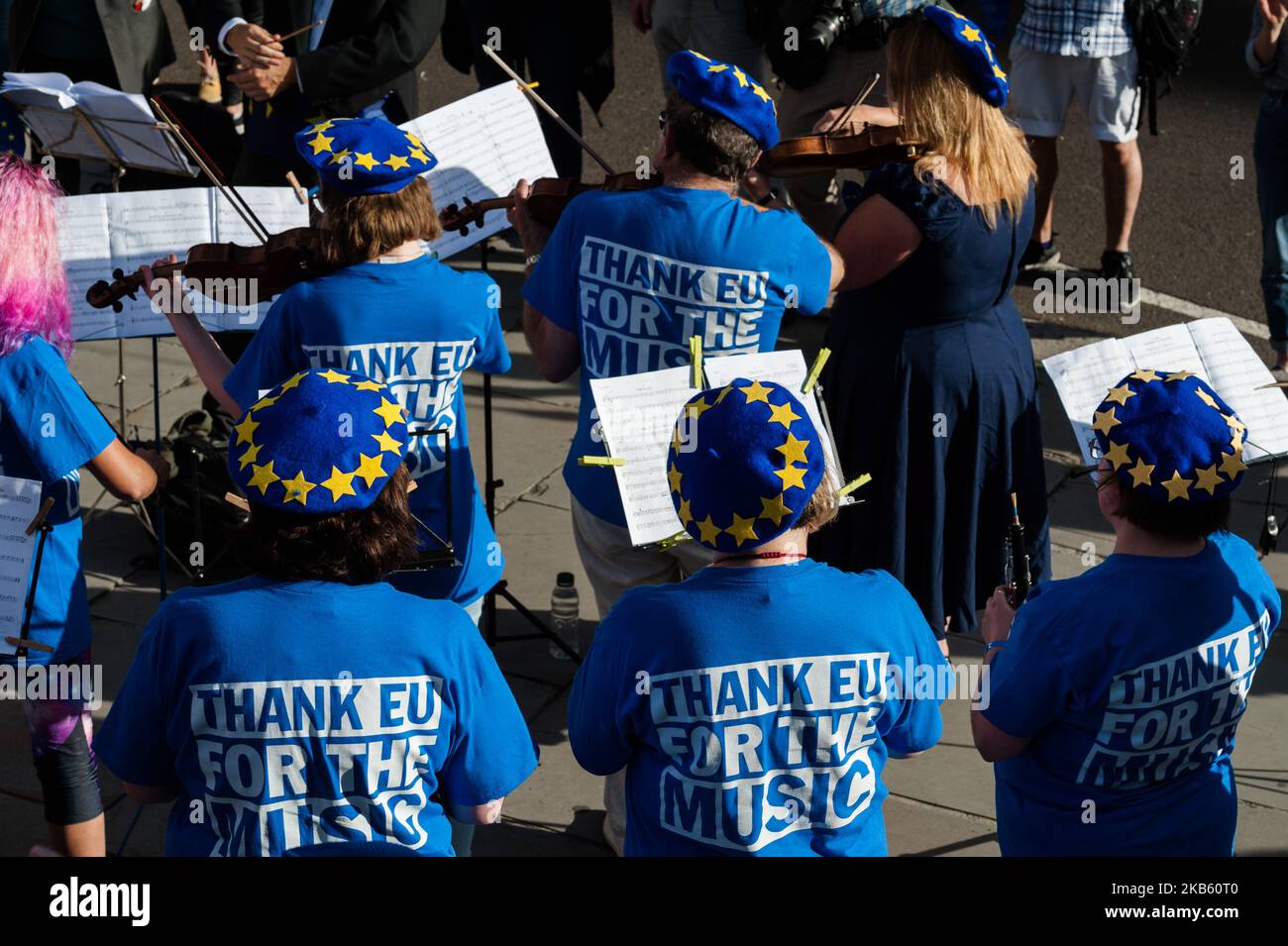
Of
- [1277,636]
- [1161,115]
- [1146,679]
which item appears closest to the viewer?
[1146,679]

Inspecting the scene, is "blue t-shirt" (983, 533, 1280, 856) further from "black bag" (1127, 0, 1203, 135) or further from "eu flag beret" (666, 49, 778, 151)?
"black bag" (1127, 0, 1203, 135)

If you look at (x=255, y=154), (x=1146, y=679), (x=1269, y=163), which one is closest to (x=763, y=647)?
(x=1146, y=679)

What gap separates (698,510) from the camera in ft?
8.08

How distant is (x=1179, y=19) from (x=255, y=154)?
380 cm

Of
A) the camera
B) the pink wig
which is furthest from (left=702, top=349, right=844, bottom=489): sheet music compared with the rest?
the camera

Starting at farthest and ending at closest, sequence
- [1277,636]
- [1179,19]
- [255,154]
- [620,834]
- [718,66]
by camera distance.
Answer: [1179,19] → [255,154] → [1277,636] → [620,834] → [718,66]

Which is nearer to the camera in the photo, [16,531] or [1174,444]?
[1174,444]

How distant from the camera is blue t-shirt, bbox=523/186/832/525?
3492 millimetres

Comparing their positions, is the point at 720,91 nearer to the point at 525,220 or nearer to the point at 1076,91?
the point at 525,220

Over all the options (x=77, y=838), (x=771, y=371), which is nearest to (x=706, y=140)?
(x=771, y=371)

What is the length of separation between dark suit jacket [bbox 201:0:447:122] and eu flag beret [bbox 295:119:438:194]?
191 cm

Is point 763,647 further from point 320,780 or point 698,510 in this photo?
point 320,780

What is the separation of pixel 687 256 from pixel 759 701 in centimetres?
138

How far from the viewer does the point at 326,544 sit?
2412 millimetres
